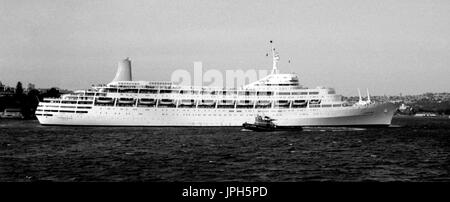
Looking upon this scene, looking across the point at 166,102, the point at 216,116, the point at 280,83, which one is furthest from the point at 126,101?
the point at 280,83

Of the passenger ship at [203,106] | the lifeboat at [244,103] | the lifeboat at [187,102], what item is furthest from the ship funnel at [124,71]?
the lifeboat at [244,103]

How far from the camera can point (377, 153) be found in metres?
37.6

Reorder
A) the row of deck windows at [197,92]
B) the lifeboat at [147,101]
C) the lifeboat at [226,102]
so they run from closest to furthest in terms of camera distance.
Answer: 1. the lifeboat at [147,101]
2. the row of deck windows at [197,92]
3. the lifeboat at [226,102]

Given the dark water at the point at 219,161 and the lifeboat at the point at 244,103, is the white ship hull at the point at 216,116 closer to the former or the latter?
the lifeboat at the point at 244,103

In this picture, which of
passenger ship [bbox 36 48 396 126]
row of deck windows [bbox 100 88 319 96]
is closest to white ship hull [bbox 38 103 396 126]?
passenger ship [bbox 36 48 396 126]

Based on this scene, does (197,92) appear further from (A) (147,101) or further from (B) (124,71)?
(B) (124,71)

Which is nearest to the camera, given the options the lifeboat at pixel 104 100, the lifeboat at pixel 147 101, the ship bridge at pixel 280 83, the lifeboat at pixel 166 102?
the lifeboat at pixel 104 100

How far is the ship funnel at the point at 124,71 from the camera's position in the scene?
82.9m

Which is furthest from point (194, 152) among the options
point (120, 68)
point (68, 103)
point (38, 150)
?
point (120, 68)

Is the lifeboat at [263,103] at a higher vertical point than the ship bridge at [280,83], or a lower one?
lower

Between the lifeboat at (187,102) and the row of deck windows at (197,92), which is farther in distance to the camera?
the lifeboat at (187,102)

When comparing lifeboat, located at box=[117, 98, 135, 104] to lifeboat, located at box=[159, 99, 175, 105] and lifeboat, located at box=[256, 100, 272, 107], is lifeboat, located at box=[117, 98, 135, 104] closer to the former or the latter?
lifeboat, located at box=[159, 99, 175, 105]

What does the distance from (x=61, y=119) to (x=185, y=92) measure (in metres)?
18.2
